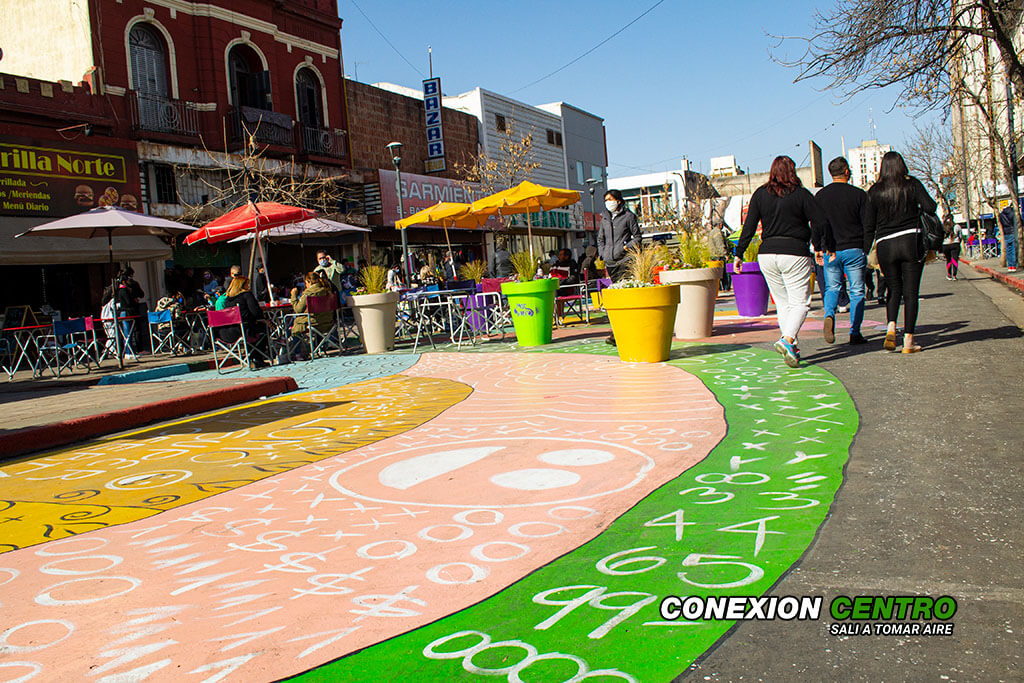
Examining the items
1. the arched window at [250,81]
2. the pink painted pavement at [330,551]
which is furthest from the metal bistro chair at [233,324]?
the arched window at [250,81]

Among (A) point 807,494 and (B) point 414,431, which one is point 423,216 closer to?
(B) point 414,431

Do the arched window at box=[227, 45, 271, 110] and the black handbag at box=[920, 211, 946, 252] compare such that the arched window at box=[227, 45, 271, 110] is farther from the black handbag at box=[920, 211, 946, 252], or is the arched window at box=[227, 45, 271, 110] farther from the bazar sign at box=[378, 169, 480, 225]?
the black handbag at box=[920, 211, 946, 252]

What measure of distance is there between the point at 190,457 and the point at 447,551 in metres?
2.94

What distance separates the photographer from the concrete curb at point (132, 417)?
19.5ft

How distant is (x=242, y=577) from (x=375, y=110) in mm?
26275

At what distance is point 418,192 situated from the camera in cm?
2766

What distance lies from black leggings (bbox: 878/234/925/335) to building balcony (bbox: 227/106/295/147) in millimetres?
16453

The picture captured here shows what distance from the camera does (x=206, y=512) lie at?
3.76 m

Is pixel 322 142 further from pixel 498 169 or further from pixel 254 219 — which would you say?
pixel 254 219

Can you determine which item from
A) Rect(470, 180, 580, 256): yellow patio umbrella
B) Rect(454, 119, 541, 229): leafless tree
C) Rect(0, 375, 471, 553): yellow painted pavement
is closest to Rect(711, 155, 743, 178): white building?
Rect(454, 119, 541, 229): leafless tree

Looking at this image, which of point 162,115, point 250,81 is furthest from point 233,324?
point 250,81

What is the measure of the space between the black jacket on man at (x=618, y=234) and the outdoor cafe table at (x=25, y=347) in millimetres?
8787

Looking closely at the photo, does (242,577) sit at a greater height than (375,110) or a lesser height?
lesser

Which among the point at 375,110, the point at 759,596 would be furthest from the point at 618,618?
the point at 375,110
